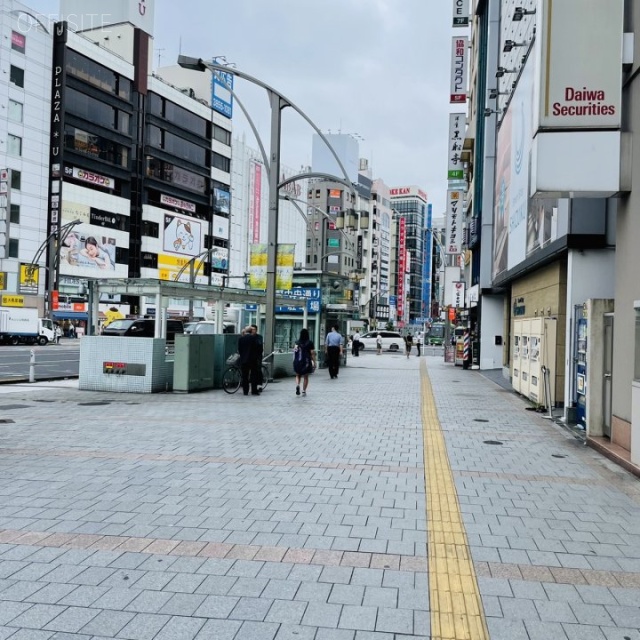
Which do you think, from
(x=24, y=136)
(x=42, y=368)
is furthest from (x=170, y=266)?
(x=42, y=368)

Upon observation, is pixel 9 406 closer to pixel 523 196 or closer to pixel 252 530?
pixel 252 530

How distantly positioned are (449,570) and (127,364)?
38.8 ft

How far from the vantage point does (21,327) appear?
4206 cm

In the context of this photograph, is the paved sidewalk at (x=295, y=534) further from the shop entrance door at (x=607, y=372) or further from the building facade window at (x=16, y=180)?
the building facade window at (x=16, y=180)

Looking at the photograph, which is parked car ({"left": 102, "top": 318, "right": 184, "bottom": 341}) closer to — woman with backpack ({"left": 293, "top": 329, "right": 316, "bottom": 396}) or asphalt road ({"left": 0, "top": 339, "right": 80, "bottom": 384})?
asphalt road ({"left": 0, "top": 339, "right": 80, "bottom": 384})

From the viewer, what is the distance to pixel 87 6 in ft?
221

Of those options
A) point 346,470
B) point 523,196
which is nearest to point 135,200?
point 523,196

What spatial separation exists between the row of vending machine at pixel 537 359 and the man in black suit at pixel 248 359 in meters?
6.13

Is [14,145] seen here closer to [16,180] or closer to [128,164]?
[16,180]

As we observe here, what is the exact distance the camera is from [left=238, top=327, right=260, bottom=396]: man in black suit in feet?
47.5

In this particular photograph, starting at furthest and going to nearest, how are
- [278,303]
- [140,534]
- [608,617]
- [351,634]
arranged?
[278,303]
[140,534]
[608,617]
[351,634]

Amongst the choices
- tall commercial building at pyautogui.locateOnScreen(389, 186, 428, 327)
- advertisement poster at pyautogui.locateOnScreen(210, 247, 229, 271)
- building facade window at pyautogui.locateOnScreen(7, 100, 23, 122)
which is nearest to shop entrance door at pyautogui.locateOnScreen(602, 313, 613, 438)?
building facade window at pyautogui.locateOnScreen(7, 100, 23, 122)

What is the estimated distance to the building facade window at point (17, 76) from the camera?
160 ft

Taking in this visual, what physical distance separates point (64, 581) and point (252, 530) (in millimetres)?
1480
